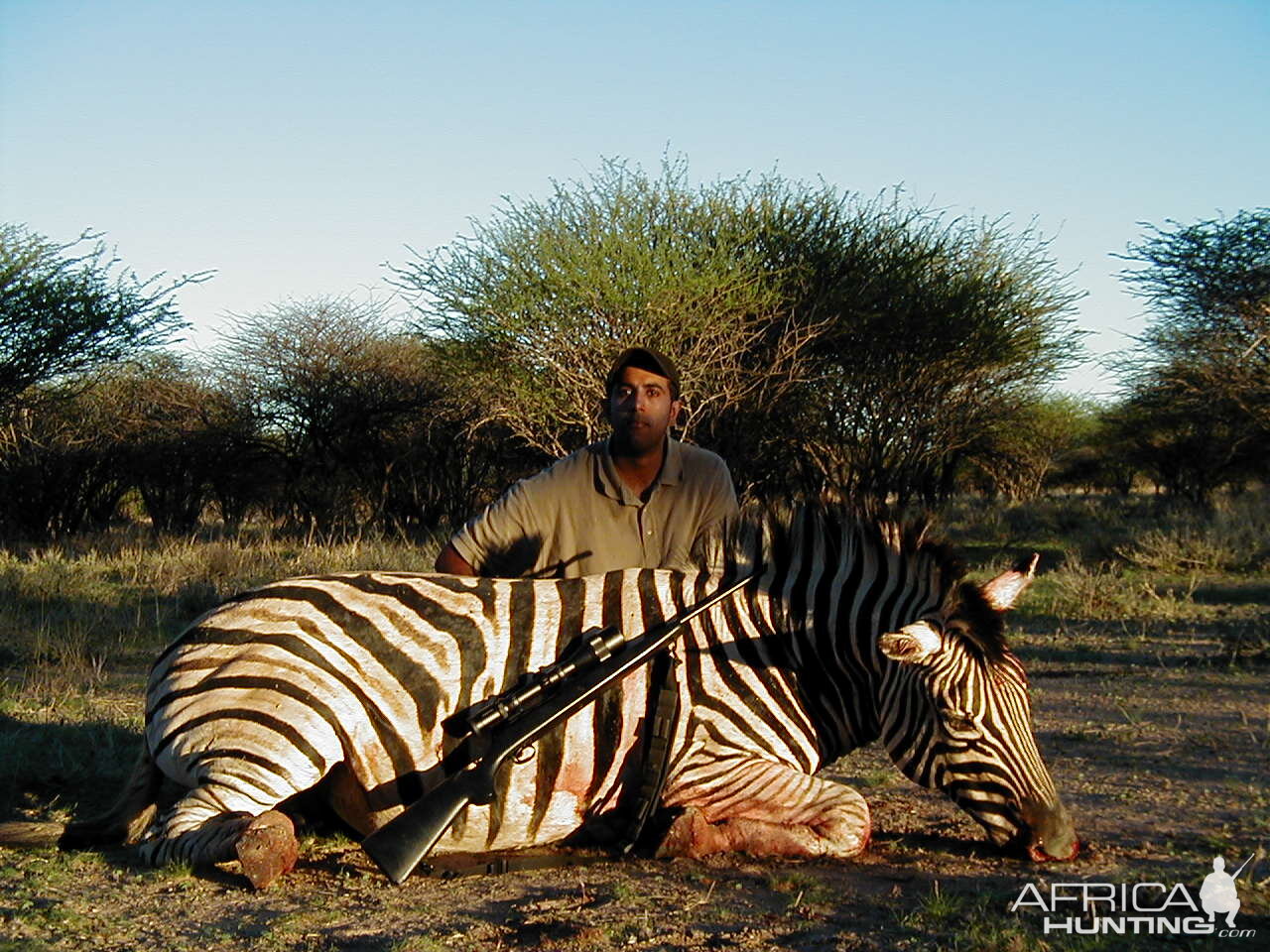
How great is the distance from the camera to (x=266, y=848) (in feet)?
10.8

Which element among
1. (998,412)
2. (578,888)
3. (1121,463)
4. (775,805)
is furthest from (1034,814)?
(1121,463)

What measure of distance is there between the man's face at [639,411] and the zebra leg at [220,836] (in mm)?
1963

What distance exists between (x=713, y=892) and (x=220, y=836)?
1380 millimetres

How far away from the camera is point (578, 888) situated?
3.38 m

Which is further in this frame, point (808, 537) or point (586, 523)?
point (586, 523)

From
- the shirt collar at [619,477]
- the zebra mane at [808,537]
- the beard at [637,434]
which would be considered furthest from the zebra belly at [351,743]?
the beard at [637,434]

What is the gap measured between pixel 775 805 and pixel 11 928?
208 cm

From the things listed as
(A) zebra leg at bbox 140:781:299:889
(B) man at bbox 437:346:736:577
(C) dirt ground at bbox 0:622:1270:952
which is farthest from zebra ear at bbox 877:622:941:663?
(A) zebra leg at bbox 140:781:299:889

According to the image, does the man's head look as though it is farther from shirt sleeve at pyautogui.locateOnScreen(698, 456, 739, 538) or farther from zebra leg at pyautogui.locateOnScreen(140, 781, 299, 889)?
zebra leg at pyautogui.locateOnScreen(140, 781, 299, 889)

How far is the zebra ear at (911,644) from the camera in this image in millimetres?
3412

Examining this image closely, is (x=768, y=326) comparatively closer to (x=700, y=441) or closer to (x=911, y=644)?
(x=700, y=441)

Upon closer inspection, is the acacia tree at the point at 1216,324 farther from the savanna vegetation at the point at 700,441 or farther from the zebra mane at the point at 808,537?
the zebra mane at the point at 808,537

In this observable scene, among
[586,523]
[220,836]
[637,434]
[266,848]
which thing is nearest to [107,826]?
[220,836]

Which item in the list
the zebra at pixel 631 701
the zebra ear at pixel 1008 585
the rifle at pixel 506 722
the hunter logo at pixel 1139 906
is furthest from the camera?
the zebra ear at pixel 1008 585
